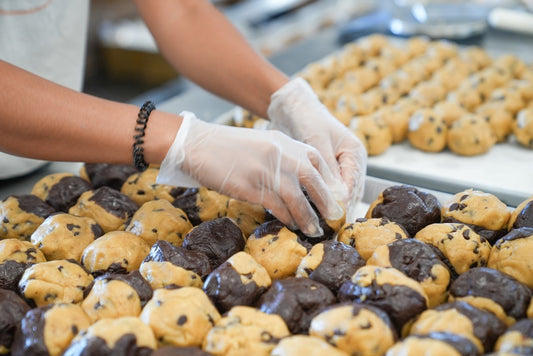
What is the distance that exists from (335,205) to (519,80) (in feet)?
6.12

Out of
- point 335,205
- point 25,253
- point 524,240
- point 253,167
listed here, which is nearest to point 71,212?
point 25,253

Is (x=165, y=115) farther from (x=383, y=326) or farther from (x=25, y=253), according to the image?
(x=383, y=326)

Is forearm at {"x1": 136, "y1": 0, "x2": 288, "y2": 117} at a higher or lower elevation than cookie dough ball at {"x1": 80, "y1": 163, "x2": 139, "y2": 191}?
higher

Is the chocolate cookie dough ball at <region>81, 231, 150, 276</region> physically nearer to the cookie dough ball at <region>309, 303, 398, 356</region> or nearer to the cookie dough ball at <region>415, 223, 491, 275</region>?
the cookie dough ball at <region>309, 303, 398, 356</region>

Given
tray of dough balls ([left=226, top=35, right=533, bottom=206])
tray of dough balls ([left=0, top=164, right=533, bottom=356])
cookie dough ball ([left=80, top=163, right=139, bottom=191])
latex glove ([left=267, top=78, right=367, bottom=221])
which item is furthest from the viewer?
tray of dough balls ([left=226, top=35, right=533, bottom=206])

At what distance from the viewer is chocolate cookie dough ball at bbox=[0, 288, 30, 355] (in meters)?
1.33

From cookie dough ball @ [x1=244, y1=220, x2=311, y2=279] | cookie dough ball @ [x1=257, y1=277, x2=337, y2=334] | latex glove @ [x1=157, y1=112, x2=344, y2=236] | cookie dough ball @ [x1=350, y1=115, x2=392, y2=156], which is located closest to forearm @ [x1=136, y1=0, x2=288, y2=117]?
cookie dough ball @ [x1=350, y1=115, x2=392, y2=156]

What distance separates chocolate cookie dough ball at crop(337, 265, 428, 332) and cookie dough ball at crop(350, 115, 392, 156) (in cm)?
117

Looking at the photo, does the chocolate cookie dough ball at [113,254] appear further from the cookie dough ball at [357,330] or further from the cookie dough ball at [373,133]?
the cookie dough ball at [373,133]

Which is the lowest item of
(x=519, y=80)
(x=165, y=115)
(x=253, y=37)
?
(x=253, y=37)

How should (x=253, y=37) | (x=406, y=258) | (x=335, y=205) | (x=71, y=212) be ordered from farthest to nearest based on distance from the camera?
(x=253, y=37)
(x=71, y=212)
(x=335, y=205)
(x=406, y=258)

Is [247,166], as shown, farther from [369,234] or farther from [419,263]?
[419,263]

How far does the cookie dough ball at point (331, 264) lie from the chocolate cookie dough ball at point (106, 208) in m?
0.66

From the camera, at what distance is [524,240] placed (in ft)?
4.93
